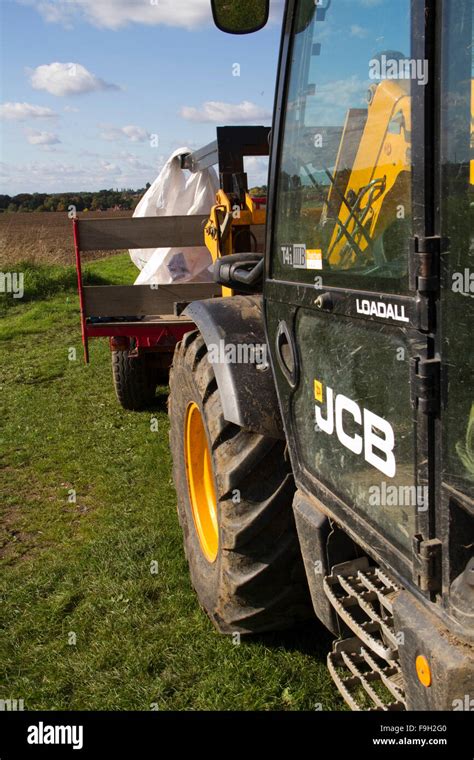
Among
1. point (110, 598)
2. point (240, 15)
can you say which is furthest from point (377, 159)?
point (110, 598)

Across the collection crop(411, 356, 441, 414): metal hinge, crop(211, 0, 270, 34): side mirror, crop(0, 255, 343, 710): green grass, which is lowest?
crop(0, 255, 343, 710): green grass

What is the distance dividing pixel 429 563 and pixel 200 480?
190 cm

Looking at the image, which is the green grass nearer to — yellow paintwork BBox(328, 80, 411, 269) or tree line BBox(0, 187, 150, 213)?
yellow paintwork BBox(328, 80, 411, 269)

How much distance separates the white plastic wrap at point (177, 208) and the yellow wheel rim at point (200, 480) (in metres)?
2.98

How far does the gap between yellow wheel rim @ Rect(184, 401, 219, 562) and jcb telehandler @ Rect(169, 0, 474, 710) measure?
0.34 meters

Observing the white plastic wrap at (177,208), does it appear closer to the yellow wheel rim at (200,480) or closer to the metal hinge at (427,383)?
the yellow wheel rim at (200,480)

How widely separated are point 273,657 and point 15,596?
1.36m

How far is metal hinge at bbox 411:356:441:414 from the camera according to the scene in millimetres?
1446

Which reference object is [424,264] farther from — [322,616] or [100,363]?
[100,363]

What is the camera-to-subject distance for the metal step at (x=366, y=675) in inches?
73.2

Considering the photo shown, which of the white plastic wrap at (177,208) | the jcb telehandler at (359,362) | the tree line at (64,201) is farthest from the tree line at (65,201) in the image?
the jcb telehandler at (359,362)
